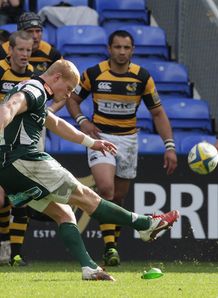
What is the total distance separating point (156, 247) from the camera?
11883 millimetres

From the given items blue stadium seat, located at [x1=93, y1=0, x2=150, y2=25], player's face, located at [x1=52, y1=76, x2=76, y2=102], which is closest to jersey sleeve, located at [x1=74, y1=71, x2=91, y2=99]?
player's face, located at [x1=52, y1=76, x2=76, y2=102]

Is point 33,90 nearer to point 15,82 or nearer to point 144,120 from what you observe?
point 15,82

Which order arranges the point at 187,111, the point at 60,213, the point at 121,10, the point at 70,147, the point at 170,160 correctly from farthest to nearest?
the point at 121,10
the point at 187,111
the point at 70,147
the point at 170,160
the point at 60,213

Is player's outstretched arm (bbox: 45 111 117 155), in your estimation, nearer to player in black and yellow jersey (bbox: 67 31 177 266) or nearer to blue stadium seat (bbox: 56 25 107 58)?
player in black and yellow jersey (bbox: 67 31 177 266)

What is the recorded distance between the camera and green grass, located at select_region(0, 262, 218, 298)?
25.0 ft

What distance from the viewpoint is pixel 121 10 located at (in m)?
14.9

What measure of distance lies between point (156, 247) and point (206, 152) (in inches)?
71.0

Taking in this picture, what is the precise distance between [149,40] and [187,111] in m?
1.36

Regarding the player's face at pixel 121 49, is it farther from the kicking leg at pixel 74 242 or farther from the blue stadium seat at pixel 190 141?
the kicking leg at pixel 74 242

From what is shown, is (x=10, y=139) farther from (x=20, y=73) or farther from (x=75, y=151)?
(x=75, y=151)

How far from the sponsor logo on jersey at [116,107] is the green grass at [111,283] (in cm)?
158

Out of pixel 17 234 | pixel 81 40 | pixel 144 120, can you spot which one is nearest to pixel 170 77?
pixel 144 120

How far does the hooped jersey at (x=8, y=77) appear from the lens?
431 inches

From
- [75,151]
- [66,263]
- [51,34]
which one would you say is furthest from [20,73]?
[51,34]
